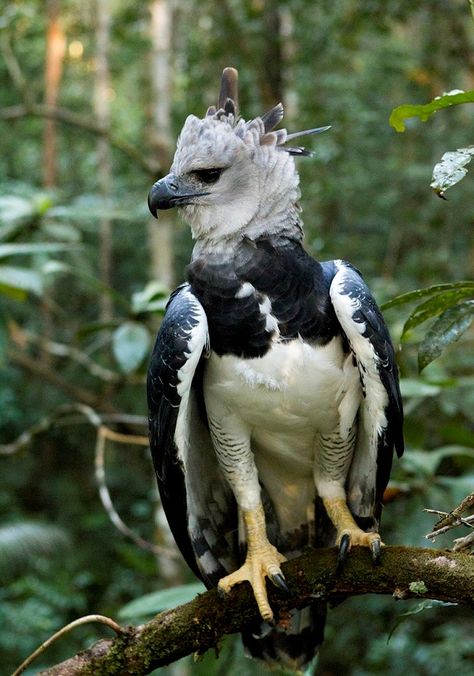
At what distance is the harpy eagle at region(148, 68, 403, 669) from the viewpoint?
2285 mm

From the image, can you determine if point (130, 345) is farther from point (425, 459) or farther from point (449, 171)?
point (449, 171)

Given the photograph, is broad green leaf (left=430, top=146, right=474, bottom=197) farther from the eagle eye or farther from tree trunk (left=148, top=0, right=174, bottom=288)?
tree trunk (left=148, top=0, right=174, bottom=288)

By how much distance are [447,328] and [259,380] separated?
58cm

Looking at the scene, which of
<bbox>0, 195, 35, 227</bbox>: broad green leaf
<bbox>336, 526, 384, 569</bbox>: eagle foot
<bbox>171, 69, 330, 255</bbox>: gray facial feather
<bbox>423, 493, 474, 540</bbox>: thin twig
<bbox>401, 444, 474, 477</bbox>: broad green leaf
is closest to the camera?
<bbox>423, 493, 474, 540</bbox>: thin twig

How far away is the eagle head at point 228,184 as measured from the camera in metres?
2.46

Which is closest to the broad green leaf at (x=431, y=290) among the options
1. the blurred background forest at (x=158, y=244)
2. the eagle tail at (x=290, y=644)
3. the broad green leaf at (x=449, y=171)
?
the broad green leaf at (x=449, y=171)

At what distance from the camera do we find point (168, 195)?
2469 mm

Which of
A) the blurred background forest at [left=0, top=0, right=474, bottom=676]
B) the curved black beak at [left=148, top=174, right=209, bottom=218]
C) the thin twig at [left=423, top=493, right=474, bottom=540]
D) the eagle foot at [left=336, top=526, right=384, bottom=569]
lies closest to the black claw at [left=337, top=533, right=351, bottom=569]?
the eagle foot at [left=336, top=526, right=384, bottom=569]

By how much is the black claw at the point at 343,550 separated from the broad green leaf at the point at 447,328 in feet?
1.69

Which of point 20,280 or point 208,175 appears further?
point 20,280

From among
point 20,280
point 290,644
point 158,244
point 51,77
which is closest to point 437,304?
point 290,644

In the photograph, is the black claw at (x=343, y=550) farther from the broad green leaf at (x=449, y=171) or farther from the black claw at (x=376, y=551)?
the broad green leaf at (x=449, y=171)

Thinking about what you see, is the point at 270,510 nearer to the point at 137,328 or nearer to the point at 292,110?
the point at 137,328

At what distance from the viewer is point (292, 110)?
287 inches
